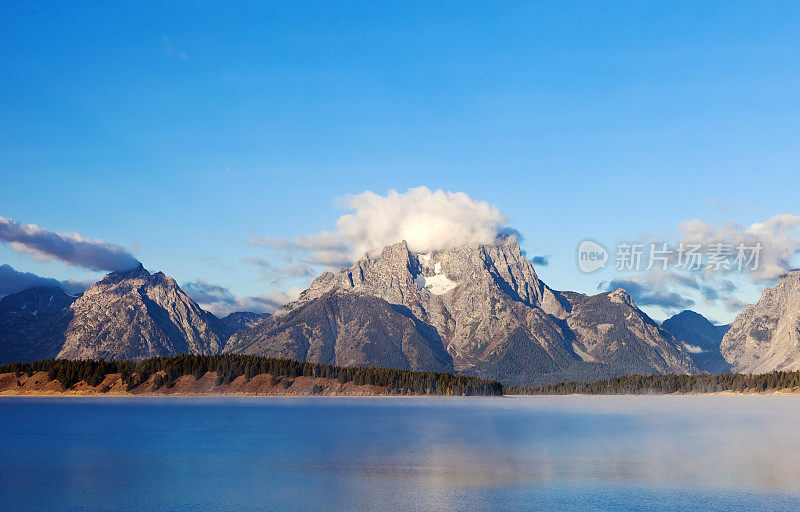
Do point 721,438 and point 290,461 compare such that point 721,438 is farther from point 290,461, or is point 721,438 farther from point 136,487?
point 136,487

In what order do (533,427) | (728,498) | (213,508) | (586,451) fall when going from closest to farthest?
1. (213,508)
2. (728,498)
3. (586,451)
4. (533,427)

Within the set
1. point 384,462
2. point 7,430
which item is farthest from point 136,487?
point 7,430

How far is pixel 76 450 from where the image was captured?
111m

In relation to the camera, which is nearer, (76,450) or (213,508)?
(213,508)

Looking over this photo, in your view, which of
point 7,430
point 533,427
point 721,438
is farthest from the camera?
point 533,427

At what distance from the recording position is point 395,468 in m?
90.6

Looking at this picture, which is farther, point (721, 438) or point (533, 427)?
point (533, 427)

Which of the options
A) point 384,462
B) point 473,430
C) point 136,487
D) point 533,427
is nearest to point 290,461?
point 384,462

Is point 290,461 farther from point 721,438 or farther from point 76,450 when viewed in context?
point 721,438

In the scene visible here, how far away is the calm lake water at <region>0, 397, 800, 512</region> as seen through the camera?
68938mm

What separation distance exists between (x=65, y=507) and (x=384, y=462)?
41756 mm

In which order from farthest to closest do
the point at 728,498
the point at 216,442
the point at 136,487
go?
1. the point at 216,442
2. the point at 136,487
3. the point at 728,498

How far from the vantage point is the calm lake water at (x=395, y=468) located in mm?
68938

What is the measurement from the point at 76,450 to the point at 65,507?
4921cm
